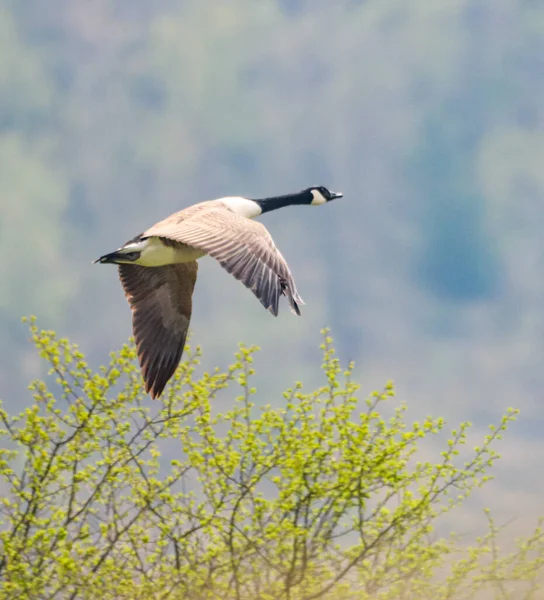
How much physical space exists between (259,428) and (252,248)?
175 inches

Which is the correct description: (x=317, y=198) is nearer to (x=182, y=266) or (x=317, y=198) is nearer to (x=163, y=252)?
(x=182, y=266)

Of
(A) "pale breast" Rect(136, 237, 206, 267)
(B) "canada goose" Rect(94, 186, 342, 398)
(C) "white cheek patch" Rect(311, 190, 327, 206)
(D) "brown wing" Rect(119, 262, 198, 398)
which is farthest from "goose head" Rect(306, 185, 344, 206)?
(A) "pale breast" Rect(136, 237, 206, 267)

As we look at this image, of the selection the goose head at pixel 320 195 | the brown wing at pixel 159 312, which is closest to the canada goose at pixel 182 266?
the brown wing at pixel 159 312

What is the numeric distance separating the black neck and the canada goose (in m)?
0.02

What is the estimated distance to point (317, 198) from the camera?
12094 millimetres

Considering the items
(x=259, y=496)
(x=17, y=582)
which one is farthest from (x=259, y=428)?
(x=17, y=582)

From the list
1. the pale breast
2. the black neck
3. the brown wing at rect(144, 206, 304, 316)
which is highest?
the black neck

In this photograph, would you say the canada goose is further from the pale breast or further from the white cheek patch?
the white cheek patch

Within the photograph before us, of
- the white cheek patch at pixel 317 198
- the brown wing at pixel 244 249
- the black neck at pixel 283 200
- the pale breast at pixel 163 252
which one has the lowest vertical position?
the brown wing at pixel 244 249

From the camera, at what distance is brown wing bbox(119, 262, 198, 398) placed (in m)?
8.89

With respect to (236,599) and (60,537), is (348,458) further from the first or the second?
(60,537)

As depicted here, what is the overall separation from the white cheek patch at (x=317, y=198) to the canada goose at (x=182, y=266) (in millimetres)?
890

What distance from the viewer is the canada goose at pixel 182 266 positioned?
6246mm

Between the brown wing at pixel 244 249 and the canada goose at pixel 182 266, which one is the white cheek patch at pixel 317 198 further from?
the brown wing at pixel 244 249
